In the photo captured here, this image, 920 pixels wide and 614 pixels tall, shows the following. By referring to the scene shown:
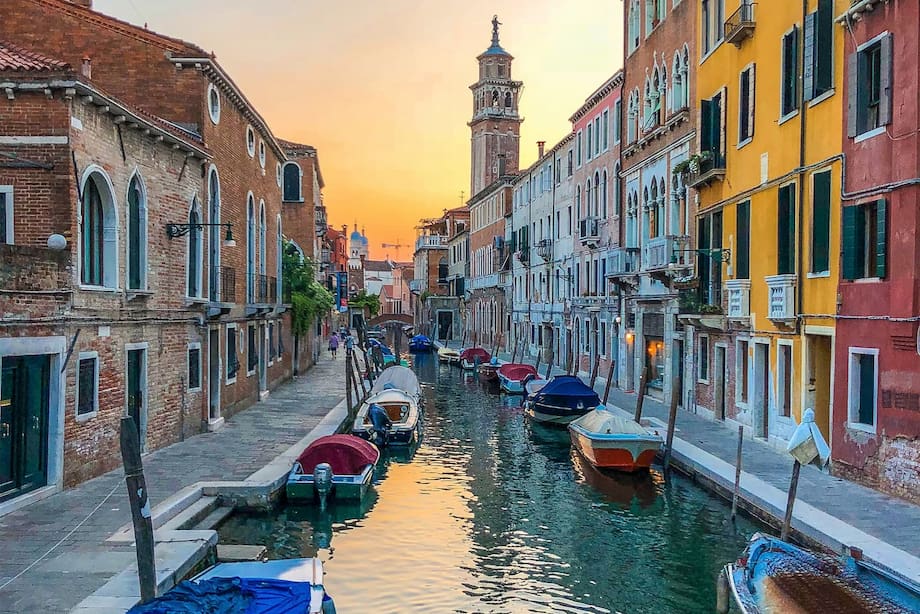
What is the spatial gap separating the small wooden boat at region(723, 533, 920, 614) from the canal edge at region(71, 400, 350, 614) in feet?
17.8

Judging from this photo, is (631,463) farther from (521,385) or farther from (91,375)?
(521,385)

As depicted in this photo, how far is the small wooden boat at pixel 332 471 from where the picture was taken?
524 inches

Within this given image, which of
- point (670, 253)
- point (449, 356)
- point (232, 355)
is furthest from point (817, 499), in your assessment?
point (449, 356)

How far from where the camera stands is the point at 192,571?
9172mm

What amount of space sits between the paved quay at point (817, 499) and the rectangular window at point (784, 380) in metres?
0.77

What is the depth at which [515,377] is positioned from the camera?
102ft

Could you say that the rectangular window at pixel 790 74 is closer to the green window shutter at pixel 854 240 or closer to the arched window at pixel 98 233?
the green window shutter at pixel 854 240

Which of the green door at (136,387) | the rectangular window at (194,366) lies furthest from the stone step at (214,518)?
the rectangular window at (194,366)

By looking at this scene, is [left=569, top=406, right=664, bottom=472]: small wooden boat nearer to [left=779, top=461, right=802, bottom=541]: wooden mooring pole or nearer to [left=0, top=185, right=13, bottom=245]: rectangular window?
[left=779, top=461, right=802, bottom=541]: wooden mooring pole

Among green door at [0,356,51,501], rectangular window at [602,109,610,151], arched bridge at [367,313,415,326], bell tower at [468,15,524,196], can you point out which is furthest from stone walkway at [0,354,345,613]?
arched bridge at [367,313,415,326]

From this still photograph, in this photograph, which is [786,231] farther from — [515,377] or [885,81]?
[515,377]

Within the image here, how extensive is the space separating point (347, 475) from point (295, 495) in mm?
1036

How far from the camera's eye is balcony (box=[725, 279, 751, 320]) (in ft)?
56.6

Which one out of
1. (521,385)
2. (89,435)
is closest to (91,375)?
(89,435)
